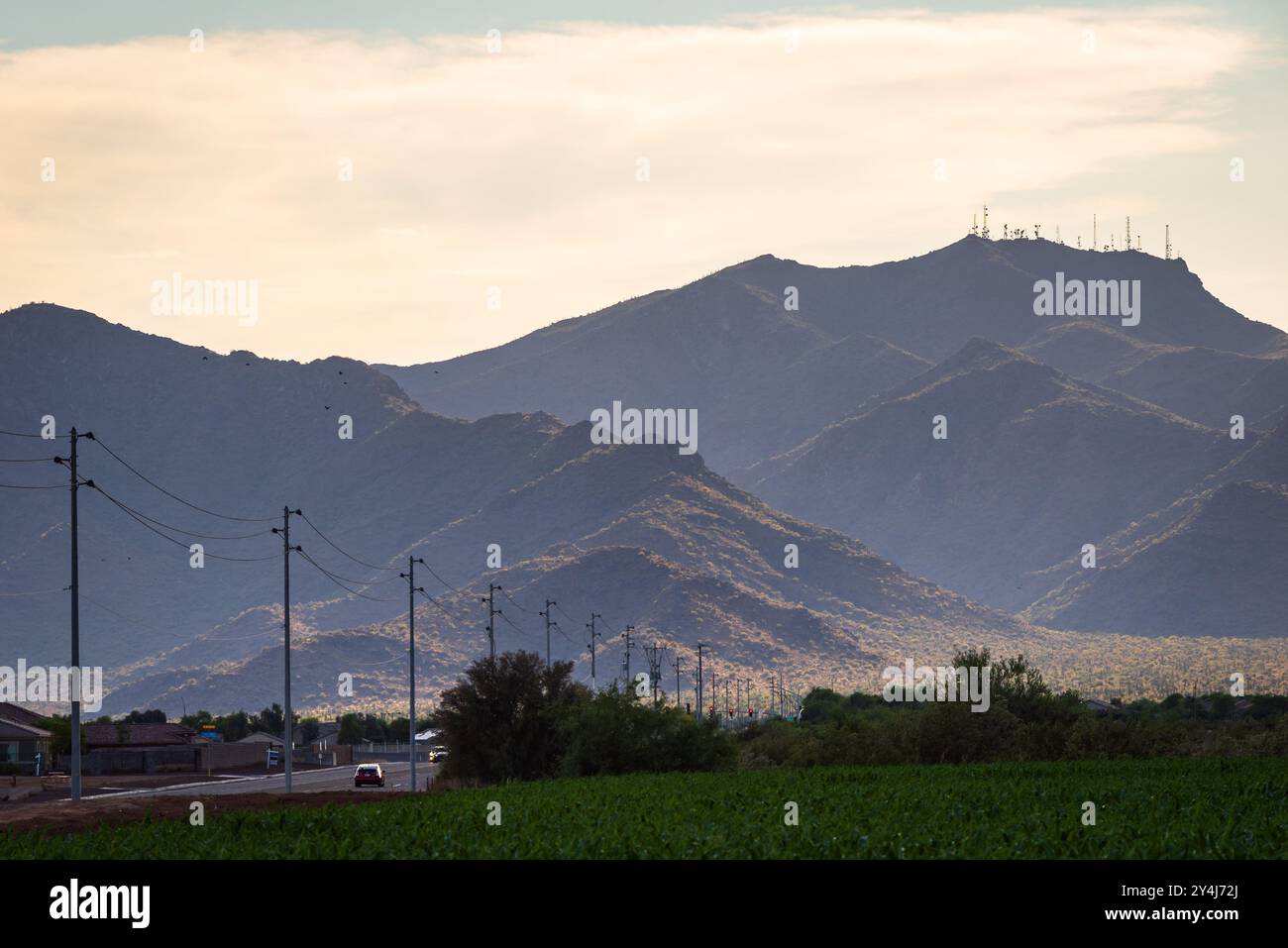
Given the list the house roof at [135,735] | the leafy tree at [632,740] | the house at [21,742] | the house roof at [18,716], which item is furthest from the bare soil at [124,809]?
the house roof at [18,716]

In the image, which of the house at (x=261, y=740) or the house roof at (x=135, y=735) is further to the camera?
the house at (x=261, y=740)

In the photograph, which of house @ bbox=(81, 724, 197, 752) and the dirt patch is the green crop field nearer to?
the dirt patch

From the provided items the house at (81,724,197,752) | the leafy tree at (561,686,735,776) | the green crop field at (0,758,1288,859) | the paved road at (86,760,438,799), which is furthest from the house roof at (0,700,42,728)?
the green crop field at (0,758,1288,859)

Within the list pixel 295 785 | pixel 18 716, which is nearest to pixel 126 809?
pixel 295 785

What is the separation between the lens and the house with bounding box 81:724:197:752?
359 ft

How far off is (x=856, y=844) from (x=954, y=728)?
40318 mm

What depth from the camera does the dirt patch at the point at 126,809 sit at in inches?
1455

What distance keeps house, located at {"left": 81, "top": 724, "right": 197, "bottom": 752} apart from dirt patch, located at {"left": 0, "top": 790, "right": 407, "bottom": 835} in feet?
196

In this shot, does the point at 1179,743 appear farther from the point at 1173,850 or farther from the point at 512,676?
the point at 1173,850

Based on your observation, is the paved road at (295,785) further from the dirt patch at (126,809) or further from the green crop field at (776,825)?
the green crop field at (776,825)

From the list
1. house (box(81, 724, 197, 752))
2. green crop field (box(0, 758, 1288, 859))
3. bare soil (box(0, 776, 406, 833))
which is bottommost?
house (box(81, 724, 197, 752))

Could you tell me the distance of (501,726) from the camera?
6644cm
